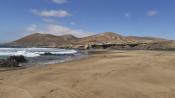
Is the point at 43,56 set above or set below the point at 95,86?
below

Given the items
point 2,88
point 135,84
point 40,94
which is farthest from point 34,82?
point 135,84

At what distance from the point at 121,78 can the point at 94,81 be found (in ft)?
4.77

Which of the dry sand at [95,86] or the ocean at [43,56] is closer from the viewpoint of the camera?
the dry sand at [95,86]

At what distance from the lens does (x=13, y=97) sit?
8234 mm

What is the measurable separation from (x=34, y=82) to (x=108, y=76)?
3368mm

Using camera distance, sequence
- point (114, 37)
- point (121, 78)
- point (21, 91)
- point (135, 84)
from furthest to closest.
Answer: point (114, 37)
point (121, 78)
point (135, 84)
point (21, 91)

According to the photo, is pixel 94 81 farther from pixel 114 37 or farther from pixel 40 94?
pixel 114 37

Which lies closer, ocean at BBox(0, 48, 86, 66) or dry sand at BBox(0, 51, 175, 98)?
dry sand at BBox(0, 51, 175, 98)

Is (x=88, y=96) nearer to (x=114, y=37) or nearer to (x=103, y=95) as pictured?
(x=103, y=95)

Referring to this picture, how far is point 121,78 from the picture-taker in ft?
37.7

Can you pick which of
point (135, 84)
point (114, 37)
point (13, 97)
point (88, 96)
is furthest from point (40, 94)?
point (114, 37)

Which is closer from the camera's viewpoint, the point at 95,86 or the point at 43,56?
the point at 95,86

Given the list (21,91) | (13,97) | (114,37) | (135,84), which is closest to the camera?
(13,97)

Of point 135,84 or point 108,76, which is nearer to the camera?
point 135,84
